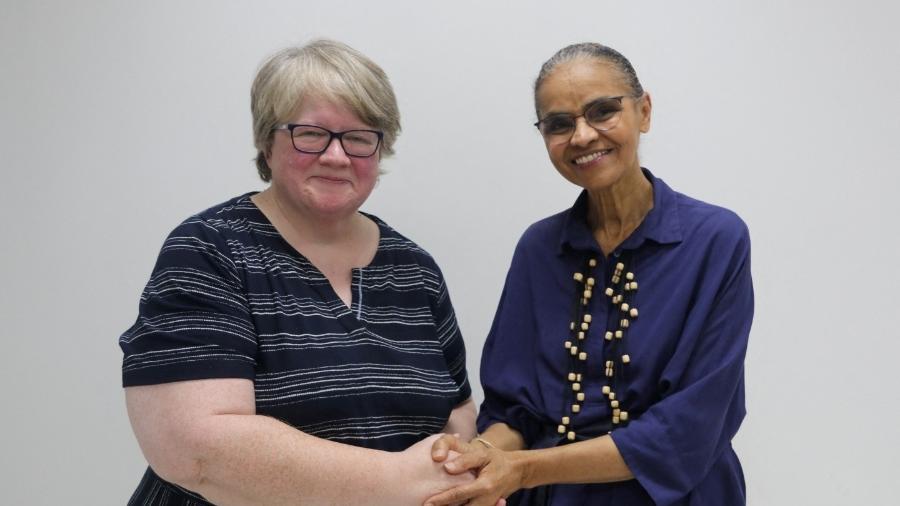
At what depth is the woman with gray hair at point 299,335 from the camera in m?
1.47

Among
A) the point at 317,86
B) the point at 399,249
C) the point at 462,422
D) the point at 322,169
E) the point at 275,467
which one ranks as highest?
the point at 317,86

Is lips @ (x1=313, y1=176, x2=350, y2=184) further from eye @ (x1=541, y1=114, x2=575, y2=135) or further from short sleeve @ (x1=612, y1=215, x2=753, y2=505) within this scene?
short sleeve @ (x1=612, y1=215, x2=753, y2=505)

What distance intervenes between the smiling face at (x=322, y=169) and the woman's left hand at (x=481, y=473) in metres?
0.50

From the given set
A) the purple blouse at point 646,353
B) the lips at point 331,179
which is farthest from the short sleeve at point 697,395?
the lips at point 331,179

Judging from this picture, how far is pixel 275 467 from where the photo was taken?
1470 millimetres

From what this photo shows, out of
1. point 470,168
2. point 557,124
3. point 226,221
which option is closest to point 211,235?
point 226,221

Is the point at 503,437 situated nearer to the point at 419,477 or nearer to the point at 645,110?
the point at 419,477

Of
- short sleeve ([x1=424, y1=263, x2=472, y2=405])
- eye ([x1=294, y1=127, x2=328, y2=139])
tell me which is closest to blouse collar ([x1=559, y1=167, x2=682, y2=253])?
short sleeve ([x1=424, y1=263, x2=472, y2=405])

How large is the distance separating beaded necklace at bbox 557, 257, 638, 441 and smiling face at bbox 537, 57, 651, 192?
173 millimetres

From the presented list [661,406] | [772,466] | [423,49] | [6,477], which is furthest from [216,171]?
[772,466]

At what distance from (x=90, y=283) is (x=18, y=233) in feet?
0.75

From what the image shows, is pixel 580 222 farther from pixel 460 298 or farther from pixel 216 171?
pixel 216 171

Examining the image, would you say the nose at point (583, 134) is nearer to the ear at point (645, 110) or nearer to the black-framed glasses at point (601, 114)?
the black-framed glasses at point (601, 114)

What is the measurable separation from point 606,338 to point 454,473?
1.25 feet
